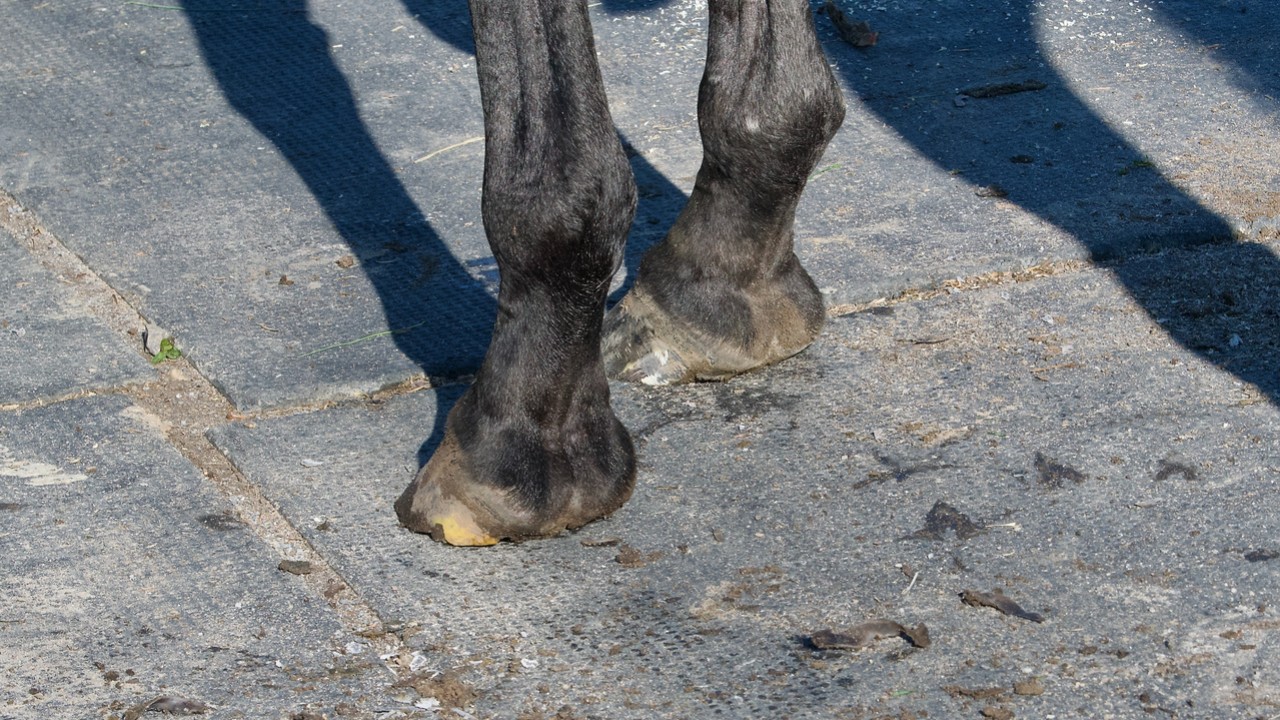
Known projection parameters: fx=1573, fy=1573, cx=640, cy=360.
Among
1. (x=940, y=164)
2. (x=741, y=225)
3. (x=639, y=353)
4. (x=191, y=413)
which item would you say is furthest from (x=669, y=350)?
(x=940, y=164)

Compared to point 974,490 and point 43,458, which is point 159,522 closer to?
point 43,458

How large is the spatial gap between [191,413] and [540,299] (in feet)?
2.79

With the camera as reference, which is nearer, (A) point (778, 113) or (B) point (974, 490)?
(B) point (974, 490)

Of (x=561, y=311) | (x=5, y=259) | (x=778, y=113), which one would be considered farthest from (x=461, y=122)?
(x=561, y=311)

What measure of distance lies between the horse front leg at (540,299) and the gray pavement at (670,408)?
8cm

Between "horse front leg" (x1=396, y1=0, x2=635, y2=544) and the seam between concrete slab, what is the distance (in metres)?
0.19

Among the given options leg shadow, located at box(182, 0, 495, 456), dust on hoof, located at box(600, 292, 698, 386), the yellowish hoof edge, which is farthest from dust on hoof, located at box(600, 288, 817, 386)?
the yellowish hoof edge

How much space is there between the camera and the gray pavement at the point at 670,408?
2197 millimetres

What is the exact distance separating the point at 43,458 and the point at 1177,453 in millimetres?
1960

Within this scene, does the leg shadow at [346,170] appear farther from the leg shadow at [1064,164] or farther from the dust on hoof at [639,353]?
the leg shadow at [1064,164]

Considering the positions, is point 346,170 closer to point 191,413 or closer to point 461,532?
point 191,413

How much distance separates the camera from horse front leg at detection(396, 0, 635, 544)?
7.75 ft

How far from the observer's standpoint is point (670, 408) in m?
2.91

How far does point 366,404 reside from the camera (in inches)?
116
